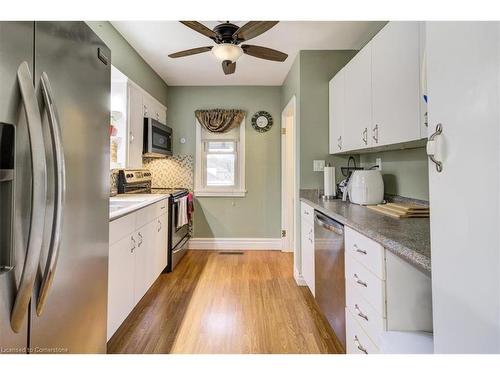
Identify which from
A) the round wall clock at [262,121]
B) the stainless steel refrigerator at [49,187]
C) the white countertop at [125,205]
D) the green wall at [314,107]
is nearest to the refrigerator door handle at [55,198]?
the stainless steel refrigerator at [49,187]

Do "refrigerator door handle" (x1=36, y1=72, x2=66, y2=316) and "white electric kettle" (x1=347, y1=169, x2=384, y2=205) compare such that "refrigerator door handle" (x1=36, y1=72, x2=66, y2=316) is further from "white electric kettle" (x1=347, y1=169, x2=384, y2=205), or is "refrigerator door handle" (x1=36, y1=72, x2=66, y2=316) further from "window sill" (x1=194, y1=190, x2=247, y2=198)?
"window sill" (x1=194, y1=190, x2=247, y2=198)

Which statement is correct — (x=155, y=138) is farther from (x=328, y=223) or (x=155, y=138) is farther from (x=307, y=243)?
(x=328, y=223)

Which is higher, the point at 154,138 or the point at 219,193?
the point at 154,138

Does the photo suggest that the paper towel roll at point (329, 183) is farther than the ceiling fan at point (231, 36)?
Yes

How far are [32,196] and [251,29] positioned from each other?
177cm

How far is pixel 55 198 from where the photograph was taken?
2.56ft

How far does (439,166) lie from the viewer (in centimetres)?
64

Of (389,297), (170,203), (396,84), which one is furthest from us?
(170,203)

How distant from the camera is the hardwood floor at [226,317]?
1730 mm

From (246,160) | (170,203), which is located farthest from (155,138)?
(246,160)

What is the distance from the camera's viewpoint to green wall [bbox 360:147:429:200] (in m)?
1.84

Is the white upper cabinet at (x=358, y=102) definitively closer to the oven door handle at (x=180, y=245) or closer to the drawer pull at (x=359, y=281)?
the drawer pull at (x=359, y=281)

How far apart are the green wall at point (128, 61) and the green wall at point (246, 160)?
469mm
